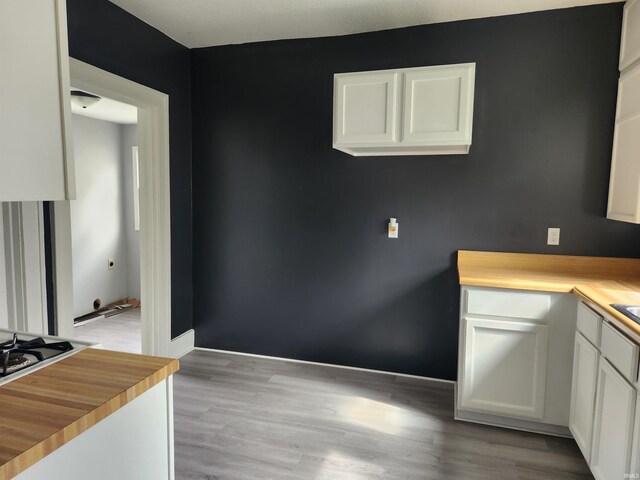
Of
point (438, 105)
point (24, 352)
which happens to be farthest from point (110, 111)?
point (24, 352)

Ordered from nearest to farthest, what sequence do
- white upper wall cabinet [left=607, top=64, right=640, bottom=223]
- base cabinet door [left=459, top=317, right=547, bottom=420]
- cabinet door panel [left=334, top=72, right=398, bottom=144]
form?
white upper wall cabinet [left=607, top=64, right=640, bottom=223] → base cabinet door [left=459, top=317, right=547, bottom=420] → cabinet door panel [left=334, top=72, right=398, bottom=144]

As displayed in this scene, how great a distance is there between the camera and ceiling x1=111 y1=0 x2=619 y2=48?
261cm

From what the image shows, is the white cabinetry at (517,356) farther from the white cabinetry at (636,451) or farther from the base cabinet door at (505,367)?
the white cabinetry at (636,451)

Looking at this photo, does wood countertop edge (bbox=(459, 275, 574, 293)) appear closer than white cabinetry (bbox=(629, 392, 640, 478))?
No

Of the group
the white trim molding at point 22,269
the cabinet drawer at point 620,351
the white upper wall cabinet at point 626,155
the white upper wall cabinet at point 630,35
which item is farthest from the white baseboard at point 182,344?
the white upper wall cabinet at point 630,35

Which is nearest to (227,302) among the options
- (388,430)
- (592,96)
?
(388,430)

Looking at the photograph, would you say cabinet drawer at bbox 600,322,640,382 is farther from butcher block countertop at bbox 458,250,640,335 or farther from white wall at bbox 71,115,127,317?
white wall at bbox 71,115,127,317

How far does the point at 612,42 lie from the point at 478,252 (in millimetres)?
1477

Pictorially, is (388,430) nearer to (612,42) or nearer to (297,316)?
(297,316)

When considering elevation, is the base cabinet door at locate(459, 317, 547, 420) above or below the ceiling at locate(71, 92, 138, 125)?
below

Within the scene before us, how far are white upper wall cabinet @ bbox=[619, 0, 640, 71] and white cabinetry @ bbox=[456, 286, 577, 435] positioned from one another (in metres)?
1.38

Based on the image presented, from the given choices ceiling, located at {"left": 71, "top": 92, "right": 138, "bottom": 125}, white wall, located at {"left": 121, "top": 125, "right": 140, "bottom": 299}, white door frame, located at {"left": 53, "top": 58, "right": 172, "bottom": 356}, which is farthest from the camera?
white wall, located at {"left": 121, "top": 125, "right": 140, "bottom": 299}

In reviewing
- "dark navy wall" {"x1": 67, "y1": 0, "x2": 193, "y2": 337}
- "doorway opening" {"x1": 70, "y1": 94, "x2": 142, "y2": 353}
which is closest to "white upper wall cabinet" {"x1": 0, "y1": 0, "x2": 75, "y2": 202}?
"dark navy wall" {"x1": 67, "y1": 0, "x2": 193, "y2": 337}

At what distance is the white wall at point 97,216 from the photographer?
15.6 ft
